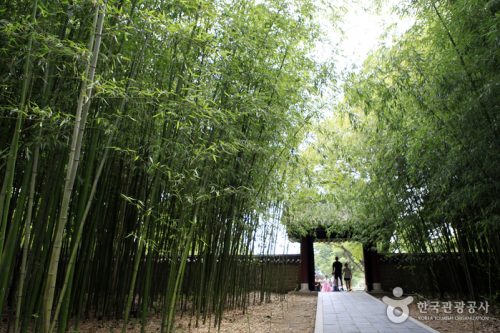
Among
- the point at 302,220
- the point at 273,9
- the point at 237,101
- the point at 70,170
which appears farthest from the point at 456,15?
the point at 302,220

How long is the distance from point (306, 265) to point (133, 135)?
25.7 ft

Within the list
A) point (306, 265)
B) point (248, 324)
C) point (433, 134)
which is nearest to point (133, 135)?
point (248, 324)

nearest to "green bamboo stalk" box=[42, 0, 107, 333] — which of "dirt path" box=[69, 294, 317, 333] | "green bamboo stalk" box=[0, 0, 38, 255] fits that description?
"green bamboo stalk" box=[0, 0, 38, 255]

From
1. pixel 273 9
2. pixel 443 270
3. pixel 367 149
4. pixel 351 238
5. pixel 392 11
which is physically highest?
pixel 392 11

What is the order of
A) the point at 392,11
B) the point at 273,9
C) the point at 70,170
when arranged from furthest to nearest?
the point at 392,11 < the point at 273,9 < the point at 70,170

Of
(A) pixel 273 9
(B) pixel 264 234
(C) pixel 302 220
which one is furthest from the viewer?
(C) pixel 302 220

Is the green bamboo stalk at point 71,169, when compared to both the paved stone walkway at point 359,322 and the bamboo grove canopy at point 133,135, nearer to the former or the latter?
the bamboo grove canopy at point 133,135

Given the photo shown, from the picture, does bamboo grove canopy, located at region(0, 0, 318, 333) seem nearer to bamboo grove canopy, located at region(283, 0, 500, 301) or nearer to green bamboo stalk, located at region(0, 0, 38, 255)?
green bamboo stalk, located at region(0, 0, 38, 255)

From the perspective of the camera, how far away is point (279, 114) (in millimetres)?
3514

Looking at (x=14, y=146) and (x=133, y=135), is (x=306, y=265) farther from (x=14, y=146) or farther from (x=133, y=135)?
(x=14, y=146)

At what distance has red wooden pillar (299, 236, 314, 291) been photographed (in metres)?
9.74

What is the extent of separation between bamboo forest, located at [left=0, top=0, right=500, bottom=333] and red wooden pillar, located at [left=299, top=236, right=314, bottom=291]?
193 inches

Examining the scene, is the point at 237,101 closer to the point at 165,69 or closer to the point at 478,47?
the point at 165,69

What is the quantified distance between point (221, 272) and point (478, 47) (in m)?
3.31
